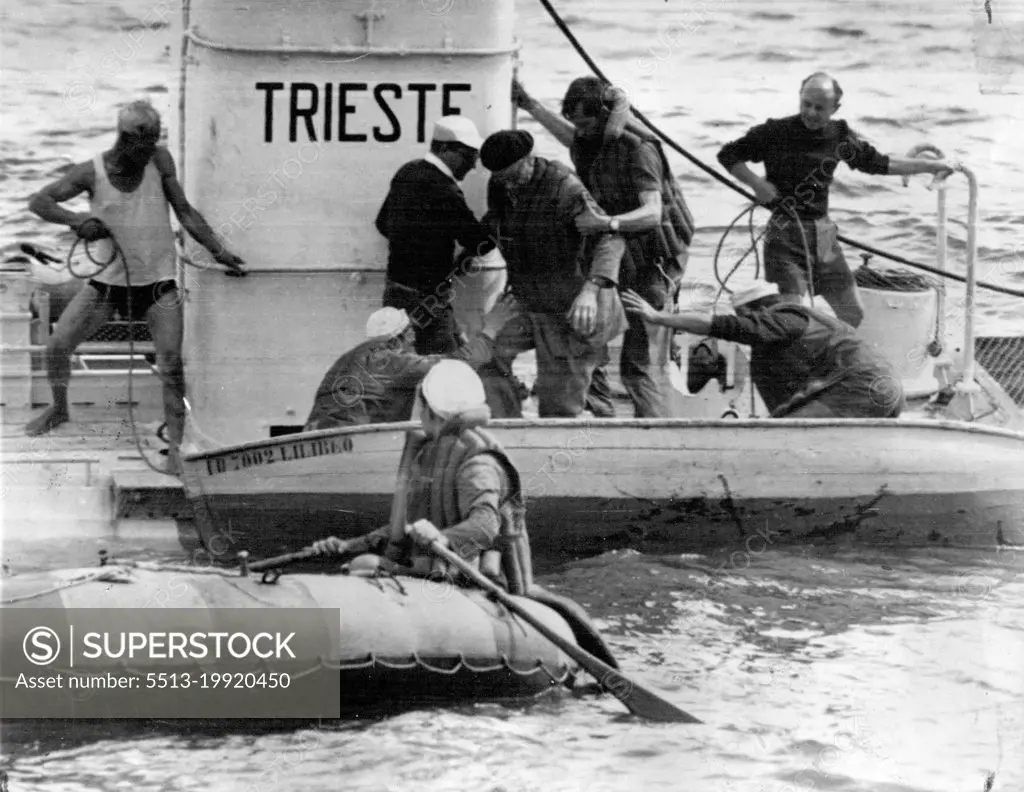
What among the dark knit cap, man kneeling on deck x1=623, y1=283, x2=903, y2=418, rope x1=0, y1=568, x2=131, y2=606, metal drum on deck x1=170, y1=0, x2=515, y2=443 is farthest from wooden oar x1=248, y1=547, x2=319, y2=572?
man kneeling on deck x1=623, y1=283, x2=903, y2=418

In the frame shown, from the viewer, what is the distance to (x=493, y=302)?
7.11 m

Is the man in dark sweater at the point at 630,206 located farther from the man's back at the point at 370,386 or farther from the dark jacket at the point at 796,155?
the man's back at the point at 370,386

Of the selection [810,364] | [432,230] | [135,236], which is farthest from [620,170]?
[135,236]

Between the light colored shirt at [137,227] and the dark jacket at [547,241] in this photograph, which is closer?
the dark jacket at [547,241]

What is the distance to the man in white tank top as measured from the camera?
683 cm

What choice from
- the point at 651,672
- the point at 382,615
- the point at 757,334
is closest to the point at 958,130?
the point at 757,334

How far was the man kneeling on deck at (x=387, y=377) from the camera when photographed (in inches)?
264

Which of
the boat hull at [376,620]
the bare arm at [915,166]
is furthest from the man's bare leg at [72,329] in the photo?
the bare arm at [915,166]

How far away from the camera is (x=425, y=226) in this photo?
678 centimetres

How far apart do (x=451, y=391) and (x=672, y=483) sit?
1358 millimetres

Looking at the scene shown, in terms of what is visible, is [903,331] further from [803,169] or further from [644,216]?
[644,216]

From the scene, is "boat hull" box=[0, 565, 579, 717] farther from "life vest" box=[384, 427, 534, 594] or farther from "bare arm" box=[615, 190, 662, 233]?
"bare arm" box=[615, 190, 662, 233]

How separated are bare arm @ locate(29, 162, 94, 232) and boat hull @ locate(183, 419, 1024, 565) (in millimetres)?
994

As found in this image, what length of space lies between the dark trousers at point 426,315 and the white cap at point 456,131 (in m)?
0.57
